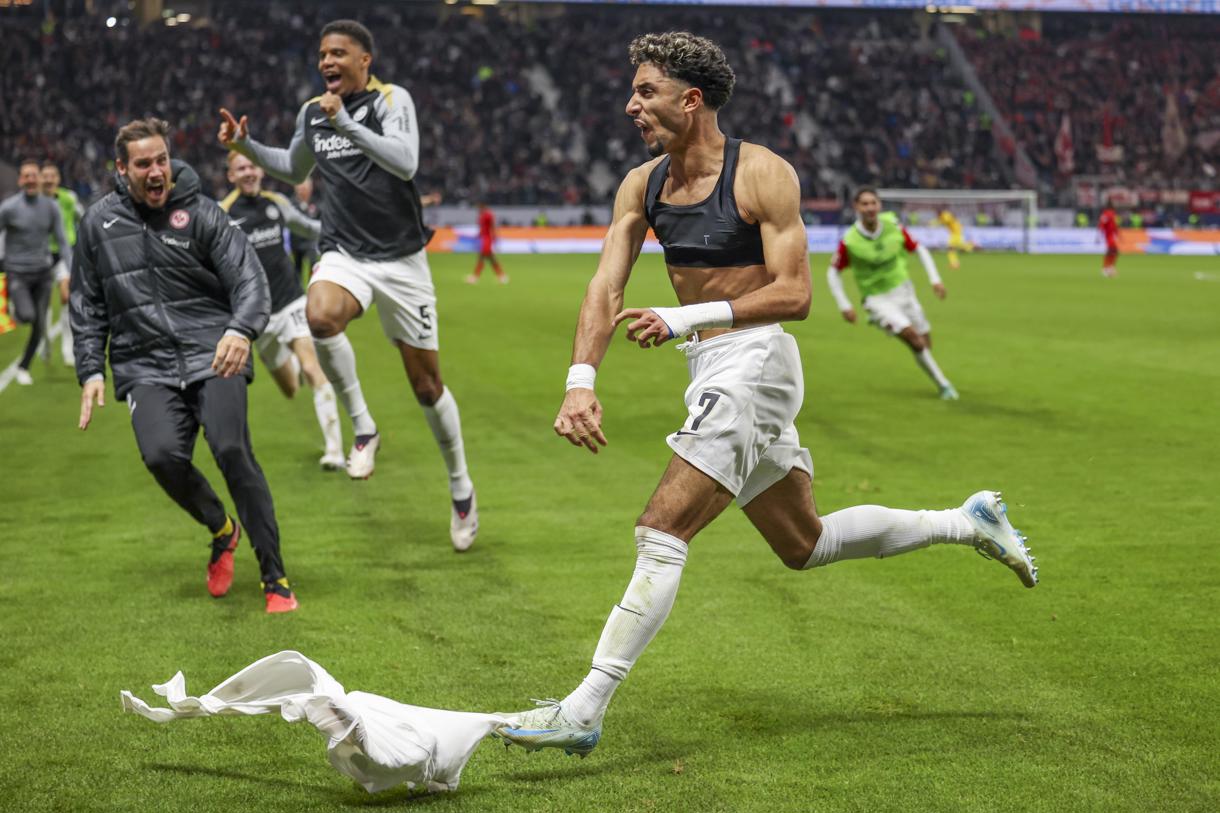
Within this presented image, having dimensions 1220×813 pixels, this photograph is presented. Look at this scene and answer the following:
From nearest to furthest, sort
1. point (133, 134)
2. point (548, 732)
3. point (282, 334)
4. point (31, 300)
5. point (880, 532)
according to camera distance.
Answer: point (548, 732) < point (880, 532) < point (133, 134) < point (282, 334) < point (31, 300)

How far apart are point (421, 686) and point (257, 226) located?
722 centimetres

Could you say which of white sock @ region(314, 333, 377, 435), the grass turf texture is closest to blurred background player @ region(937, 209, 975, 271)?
the grass turf texture

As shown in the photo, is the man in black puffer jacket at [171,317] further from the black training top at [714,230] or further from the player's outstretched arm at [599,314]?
the black training top at [714,230]

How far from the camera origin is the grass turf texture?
4.55 meters

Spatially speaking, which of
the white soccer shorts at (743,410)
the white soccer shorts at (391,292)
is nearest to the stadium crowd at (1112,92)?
the white soccer shorts at (391,292)

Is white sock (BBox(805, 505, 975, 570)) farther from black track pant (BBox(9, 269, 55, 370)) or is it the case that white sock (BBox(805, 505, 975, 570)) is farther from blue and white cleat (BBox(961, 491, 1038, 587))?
black track pant (BBox(9, 269, 55, 370))

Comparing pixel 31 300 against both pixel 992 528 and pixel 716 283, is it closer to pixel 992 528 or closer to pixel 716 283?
pixel 716 283

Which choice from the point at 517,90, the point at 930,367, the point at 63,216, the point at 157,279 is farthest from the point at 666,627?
the point at 517,90

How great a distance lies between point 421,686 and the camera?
18.0 ft

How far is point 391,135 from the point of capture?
7.98 meters

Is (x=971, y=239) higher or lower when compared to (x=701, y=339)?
lower

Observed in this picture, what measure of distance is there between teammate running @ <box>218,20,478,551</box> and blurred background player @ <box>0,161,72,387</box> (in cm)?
873

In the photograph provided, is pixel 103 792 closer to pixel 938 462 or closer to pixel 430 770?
pixel 430 770

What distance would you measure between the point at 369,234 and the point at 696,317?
3991 mm
